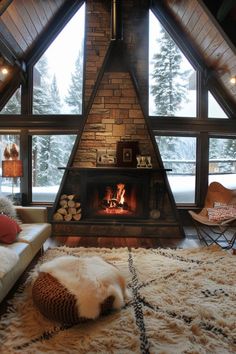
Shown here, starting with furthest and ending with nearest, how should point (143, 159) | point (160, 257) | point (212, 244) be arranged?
point (143, 159), point (212, 244), point (160, 257)

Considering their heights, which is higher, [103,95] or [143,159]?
[103,95]

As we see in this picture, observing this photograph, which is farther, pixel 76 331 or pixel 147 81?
pixel 147 81

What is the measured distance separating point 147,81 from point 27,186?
2.98m

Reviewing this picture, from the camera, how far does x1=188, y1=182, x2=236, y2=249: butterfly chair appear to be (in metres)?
3.71

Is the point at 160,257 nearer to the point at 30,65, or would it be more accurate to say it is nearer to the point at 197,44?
the point at 197,44

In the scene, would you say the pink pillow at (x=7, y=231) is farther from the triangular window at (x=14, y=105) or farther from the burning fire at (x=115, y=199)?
the triangular window at (x=14, y=105)

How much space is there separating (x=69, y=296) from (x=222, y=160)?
14.3 ft

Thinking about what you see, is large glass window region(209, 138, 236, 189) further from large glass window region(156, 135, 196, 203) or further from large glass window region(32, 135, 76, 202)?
large glass window region(32, 135, 76, 202)

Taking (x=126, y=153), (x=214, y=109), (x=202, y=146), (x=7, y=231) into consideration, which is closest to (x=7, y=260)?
(x=7, y=231)

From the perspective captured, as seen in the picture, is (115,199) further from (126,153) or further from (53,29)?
(53,29)

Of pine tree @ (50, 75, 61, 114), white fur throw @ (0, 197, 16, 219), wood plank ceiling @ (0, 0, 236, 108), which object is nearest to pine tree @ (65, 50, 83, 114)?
pine tree @ (50, 75, 61, 114)

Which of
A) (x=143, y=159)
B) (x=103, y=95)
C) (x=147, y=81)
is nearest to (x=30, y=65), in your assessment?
(x=103, y=95)

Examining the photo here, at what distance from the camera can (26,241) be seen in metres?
2.70

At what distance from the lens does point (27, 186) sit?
16.8ft
